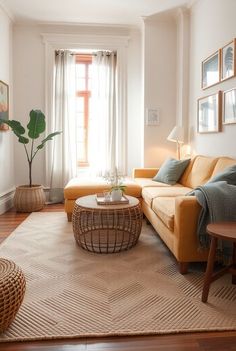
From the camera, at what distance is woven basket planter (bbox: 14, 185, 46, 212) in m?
4.59

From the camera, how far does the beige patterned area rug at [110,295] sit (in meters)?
1.69

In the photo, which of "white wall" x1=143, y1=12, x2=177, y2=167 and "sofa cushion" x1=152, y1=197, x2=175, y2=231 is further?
"white wall" x1=143, y1=12, x2=177, y2=167

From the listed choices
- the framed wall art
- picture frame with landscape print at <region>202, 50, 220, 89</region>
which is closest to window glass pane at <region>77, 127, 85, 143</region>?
picture frame with landscape print at <region>202, 50, 220, 89</region>

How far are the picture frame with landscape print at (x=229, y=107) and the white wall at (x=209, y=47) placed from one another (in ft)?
0.20

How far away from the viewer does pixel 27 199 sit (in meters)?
4.59

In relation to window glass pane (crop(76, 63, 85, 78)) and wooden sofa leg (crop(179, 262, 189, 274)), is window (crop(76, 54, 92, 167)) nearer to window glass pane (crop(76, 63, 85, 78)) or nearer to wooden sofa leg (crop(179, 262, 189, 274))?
window glass pane (crop(76, 63, 85, 78))

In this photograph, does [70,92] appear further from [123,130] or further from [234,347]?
[234,347]

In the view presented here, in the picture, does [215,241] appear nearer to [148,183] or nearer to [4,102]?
[148,183]

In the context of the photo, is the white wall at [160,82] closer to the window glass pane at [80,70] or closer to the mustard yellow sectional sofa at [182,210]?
the mustard yellow sectional sofa at [182,210]

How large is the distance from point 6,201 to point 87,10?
3294 mm

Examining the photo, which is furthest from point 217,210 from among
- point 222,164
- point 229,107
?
point 229,107

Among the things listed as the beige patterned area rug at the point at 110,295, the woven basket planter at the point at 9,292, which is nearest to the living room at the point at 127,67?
the beige patterned area rug at the point at 110,295

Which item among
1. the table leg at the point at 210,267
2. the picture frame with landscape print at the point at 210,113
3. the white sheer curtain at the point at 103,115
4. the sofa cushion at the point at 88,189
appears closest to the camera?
the table leg at the point at 210,267

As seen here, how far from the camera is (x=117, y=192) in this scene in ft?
10.2
